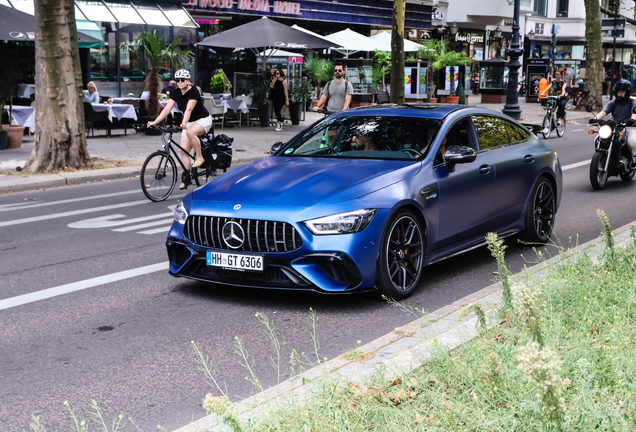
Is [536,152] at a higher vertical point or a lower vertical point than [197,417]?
higher

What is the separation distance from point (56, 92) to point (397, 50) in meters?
10.9

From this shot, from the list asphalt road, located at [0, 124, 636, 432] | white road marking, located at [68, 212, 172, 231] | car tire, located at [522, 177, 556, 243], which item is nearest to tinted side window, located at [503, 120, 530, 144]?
car tire, located at [522, 177, 556, 243]

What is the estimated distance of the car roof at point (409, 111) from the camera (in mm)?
7293

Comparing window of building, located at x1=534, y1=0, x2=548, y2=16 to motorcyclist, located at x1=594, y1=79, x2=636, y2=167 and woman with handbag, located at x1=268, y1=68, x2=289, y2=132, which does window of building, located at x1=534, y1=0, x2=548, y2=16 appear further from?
motorcyclist, located at x1=594, y1=79, x2=636, y2=167

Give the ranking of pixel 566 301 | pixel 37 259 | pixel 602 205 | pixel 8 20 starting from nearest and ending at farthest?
pixel 566 301
pixel 37 259
pixel 602 205
pixel 8 20

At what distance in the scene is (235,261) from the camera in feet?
19.4

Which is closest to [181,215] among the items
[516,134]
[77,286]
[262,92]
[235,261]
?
[235,261]

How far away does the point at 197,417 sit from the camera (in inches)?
160

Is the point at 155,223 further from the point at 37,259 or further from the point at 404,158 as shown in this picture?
the point at 404,158

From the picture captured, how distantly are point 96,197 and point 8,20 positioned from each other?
7936 millimetres

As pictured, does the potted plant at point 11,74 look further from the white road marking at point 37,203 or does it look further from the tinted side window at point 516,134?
the tinted side window at point 516,134

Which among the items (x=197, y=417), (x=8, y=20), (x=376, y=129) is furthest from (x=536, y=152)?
(x=8, y=20)

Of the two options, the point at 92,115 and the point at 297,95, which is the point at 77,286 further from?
the point at 297,95

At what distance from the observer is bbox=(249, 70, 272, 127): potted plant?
81.0ft
